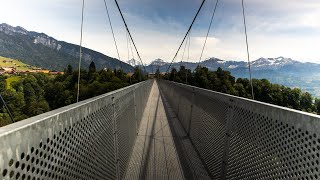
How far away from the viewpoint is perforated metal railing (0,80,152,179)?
4.80 feet

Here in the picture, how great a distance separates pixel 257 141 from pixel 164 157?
10.2ft

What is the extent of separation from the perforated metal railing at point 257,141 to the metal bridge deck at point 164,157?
301 millimetres

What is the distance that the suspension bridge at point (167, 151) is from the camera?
167 centimetres

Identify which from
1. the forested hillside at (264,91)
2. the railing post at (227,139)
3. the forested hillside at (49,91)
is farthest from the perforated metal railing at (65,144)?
the forested hillside at (264,91)

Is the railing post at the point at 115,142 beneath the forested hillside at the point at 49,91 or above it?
above

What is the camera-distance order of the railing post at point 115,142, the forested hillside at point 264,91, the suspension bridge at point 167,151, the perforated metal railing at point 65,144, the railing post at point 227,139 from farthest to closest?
1. the forested hillside at point 264,91
2. the railing post at point 115,142
3. the railing post at point 227,139
4. the suspension bridge at point 167,151
5. the perforated metal railing at point 65,144

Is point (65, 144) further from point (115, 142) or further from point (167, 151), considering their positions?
point (167, 151)

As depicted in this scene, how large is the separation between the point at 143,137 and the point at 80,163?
5.28m

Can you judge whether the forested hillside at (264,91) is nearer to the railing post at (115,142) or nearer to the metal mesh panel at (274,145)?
the railing post at (115,142)

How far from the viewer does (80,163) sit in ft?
8.23

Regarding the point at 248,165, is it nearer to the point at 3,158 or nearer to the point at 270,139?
the point at 270,139

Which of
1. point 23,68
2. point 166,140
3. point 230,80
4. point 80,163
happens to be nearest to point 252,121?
point 80,163

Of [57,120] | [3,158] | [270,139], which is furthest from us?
[270,139]

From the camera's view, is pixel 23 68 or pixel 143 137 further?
pixel 23 68
